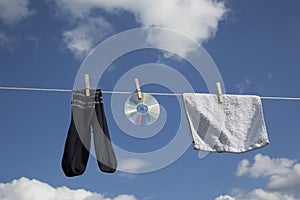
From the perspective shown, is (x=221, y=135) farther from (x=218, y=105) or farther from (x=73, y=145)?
(x=73, y=145)

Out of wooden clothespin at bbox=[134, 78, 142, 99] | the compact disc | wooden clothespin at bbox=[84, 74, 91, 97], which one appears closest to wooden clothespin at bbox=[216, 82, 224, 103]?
the compact disc

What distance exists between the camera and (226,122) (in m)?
5.36

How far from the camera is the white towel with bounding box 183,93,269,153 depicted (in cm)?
523

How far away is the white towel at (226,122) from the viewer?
5227 mm

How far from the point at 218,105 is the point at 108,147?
128 centimetres

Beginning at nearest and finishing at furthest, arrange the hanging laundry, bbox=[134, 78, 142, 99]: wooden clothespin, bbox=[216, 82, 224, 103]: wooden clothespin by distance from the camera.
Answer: the hanging laundry
bbox=[134, 78, 142, 99]: wooden clothespin
bbox=[216, 82, 224, 103]: wooden clothespin

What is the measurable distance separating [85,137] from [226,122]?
4.91 feet

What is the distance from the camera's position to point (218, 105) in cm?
539

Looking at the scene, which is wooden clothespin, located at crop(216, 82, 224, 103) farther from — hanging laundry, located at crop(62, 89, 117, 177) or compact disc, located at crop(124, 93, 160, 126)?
hanging laundry, located at crop(62, 89, 117, 177)

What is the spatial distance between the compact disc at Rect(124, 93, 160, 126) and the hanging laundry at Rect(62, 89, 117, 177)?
0.28 meters

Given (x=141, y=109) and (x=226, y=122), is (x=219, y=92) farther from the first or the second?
(x=141, y=109)

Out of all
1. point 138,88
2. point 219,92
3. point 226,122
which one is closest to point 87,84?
point 138,88

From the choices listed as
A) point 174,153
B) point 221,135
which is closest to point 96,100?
point 174,153

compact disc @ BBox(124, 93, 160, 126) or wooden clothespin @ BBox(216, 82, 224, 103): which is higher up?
wooden clothespin @ BBox(216, 82, 224, 103)
